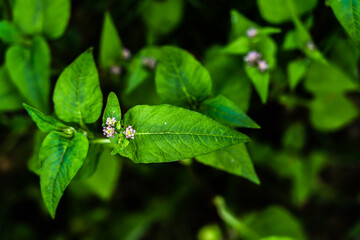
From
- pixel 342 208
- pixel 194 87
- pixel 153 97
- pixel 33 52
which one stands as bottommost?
pixel 342 208

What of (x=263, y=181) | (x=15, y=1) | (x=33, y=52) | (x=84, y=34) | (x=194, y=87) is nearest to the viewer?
(x=194, y=87)

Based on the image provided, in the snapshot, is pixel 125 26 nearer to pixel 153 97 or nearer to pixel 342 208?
pixel 153 97

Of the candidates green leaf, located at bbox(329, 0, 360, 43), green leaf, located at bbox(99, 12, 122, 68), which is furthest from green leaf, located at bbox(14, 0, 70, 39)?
green leaf, located at bbox(329, 0, 360, 43)

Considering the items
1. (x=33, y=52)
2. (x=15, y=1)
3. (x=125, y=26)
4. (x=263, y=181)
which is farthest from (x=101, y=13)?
(x=263, y=181)

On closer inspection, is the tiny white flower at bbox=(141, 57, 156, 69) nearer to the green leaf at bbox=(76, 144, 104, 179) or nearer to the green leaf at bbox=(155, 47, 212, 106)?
the green leaf at bbox=(155, 47, 212, 106)

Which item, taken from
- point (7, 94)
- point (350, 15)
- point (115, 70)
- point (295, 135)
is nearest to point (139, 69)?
point (115, 70)

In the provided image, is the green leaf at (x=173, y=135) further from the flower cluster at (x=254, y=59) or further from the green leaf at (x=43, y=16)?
the green leaf at (x=43, y=16)

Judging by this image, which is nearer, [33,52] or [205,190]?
[33,52]

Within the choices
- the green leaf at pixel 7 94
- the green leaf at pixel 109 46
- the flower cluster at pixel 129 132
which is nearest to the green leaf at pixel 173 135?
the flower cluster at pixel 129 132

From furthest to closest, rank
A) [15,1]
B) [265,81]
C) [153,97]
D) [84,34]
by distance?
[84,34]
[153,97]
[15,1]
[265,81]
